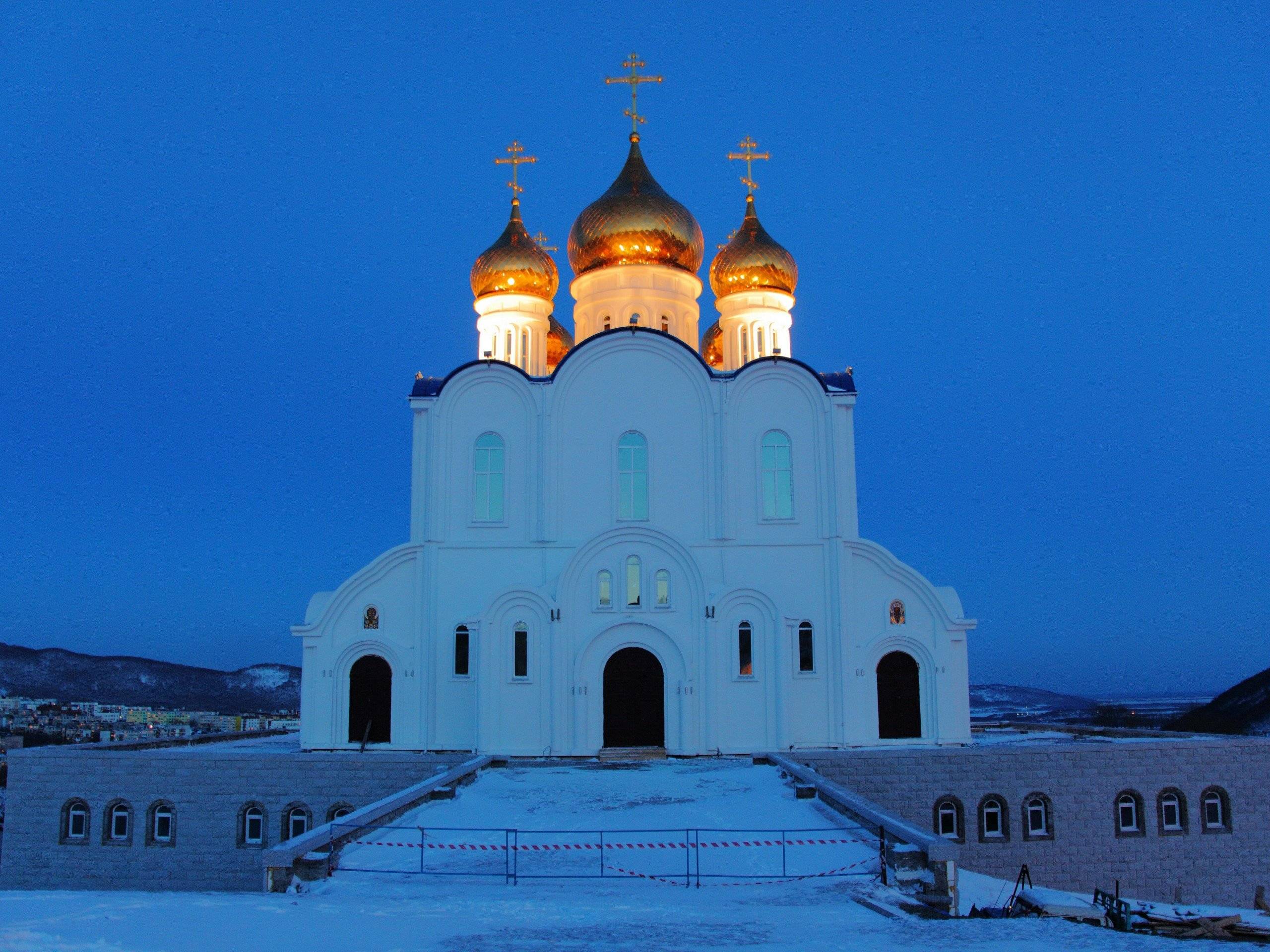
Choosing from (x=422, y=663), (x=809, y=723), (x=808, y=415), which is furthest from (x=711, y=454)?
(x=422, y=663)

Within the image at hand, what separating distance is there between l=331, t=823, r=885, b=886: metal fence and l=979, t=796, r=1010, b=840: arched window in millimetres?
7043

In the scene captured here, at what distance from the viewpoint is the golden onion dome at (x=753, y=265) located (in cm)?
2469

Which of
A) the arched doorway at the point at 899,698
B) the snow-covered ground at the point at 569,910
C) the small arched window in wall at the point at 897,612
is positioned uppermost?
the small arched window in wall at the point at 897,612

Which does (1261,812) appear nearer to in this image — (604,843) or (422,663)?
(604,843)

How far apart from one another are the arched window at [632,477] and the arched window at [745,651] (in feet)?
9.23

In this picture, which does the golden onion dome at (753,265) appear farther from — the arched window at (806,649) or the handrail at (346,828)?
the handrail at (346,828)

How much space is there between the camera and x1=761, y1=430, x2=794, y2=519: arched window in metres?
20.4

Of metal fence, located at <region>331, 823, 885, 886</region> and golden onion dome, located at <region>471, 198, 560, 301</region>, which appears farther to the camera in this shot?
golden onion dome, located at <region>471, 198, 560, 301</region>

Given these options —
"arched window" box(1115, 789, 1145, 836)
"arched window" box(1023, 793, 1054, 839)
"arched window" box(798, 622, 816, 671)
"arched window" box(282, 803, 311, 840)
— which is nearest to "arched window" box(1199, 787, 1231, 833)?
"arched window" box(1115, 789, 1145, 836)

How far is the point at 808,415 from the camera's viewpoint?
20.8m

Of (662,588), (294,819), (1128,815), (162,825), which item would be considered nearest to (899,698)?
(1128,815)

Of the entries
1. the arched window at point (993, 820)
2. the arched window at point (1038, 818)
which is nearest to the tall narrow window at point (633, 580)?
the arched window at point (993, 820)

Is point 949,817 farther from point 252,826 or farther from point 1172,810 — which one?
point 252,826

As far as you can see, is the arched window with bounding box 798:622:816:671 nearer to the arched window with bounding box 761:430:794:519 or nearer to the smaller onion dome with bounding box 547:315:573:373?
the arched window with bounding box 761:430:794:519
